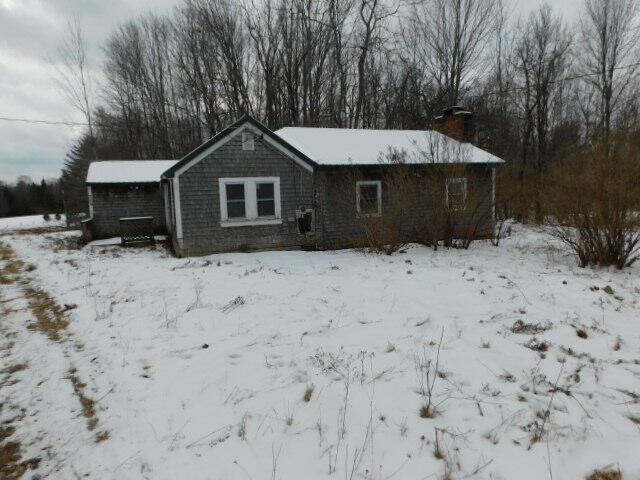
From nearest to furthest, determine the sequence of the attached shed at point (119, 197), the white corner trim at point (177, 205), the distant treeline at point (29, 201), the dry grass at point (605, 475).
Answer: the dry grass at point (605, 475) → the white corner trim at point (177, 205) → the attached shed at point (119, 197) → the distant treeline at point (29, 201)

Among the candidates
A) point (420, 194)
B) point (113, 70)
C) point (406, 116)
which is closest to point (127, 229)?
point (420, 194)

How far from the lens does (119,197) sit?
18.7m

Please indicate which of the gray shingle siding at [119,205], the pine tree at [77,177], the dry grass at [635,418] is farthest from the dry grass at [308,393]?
the pine tree at [77,177]

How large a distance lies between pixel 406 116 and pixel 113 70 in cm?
2532

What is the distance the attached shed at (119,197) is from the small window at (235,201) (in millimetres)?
6876

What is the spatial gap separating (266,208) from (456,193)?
Answer: 6424 mm

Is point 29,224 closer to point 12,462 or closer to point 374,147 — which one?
point 374,147

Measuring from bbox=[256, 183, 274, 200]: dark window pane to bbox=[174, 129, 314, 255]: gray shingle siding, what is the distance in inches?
14.1

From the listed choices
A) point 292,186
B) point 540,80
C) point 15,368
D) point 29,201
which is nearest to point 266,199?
point 292,186

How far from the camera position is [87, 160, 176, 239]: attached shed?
60.2 feet

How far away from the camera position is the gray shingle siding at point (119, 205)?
60.3ft

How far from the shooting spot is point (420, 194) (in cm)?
1325

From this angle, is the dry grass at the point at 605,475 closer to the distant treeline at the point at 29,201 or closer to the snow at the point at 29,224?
the snow at the point at 29,224

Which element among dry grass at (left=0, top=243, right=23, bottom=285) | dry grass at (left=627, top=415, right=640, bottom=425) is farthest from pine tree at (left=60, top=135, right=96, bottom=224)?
dry grass at (left=627, top=415, right=640, bottom=425)
